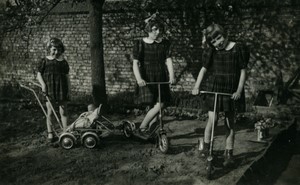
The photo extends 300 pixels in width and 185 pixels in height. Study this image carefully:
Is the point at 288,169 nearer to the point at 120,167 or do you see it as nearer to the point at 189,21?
the point at 120,167

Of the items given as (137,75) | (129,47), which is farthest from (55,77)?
(129,47)

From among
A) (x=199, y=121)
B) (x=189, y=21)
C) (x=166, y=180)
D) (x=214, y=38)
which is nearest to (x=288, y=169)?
(x=166, y=180)

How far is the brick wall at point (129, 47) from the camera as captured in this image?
8656 millimetres

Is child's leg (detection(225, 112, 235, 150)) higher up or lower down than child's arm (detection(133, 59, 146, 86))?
lower down

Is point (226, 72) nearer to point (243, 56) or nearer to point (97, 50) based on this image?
point (243, 56)

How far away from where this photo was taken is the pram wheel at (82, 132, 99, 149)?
620 cm

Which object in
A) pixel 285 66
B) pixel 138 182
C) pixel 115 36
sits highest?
pixel 115 36

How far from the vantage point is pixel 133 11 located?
32.8 ft

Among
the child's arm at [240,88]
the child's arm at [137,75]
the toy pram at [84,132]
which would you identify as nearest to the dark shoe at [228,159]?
the child's arm at [240,88]

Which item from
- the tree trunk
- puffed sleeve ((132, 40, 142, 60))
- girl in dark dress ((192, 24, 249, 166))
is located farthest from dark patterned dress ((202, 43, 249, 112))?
the tree trunk

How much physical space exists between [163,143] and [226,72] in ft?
4.96

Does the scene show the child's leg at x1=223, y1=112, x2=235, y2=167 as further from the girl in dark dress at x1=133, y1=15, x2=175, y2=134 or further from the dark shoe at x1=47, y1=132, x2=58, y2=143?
the dark shoe at x1=47, y1=132, x2=58, y2=143

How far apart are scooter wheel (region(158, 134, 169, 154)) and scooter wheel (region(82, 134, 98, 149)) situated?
1.06 meters

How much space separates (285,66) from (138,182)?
5.25 m
